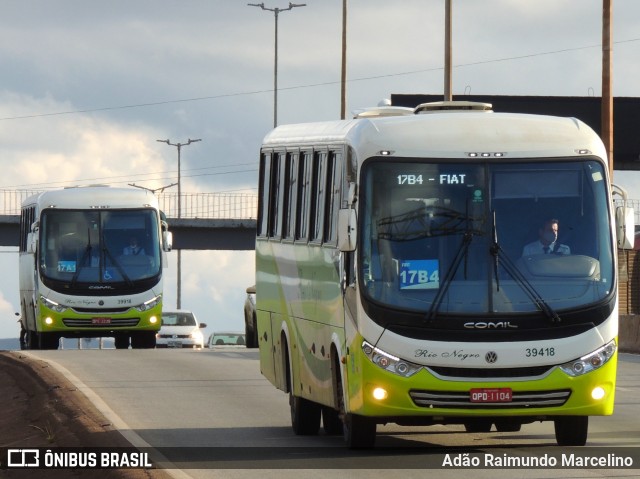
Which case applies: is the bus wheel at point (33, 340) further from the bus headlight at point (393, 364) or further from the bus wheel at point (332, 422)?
the bus headlight at point (393, 364)

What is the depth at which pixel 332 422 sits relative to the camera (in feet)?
61.9

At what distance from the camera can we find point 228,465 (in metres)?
15.6

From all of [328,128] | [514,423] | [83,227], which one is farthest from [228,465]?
[83,227]

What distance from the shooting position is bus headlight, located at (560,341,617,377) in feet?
50.8

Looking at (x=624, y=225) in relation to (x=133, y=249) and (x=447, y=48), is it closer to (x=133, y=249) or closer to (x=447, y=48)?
(x=133, y=249)

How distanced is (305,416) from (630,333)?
1980 centimetres

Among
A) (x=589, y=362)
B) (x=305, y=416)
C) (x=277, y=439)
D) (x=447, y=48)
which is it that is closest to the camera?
(x=589, y=362)

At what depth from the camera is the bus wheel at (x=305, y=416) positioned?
732 inches

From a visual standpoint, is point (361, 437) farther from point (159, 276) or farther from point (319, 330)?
point (159, 276)

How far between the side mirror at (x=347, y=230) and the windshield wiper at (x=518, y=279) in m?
1.14

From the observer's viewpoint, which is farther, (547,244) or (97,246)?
(97,246)

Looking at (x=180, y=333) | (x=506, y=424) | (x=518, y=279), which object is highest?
(x=518, y=279)

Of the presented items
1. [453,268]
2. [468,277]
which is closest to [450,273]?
[453,268]

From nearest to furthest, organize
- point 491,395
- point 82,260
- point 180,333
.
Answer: point 491,395, point 82,260, point 180,333
